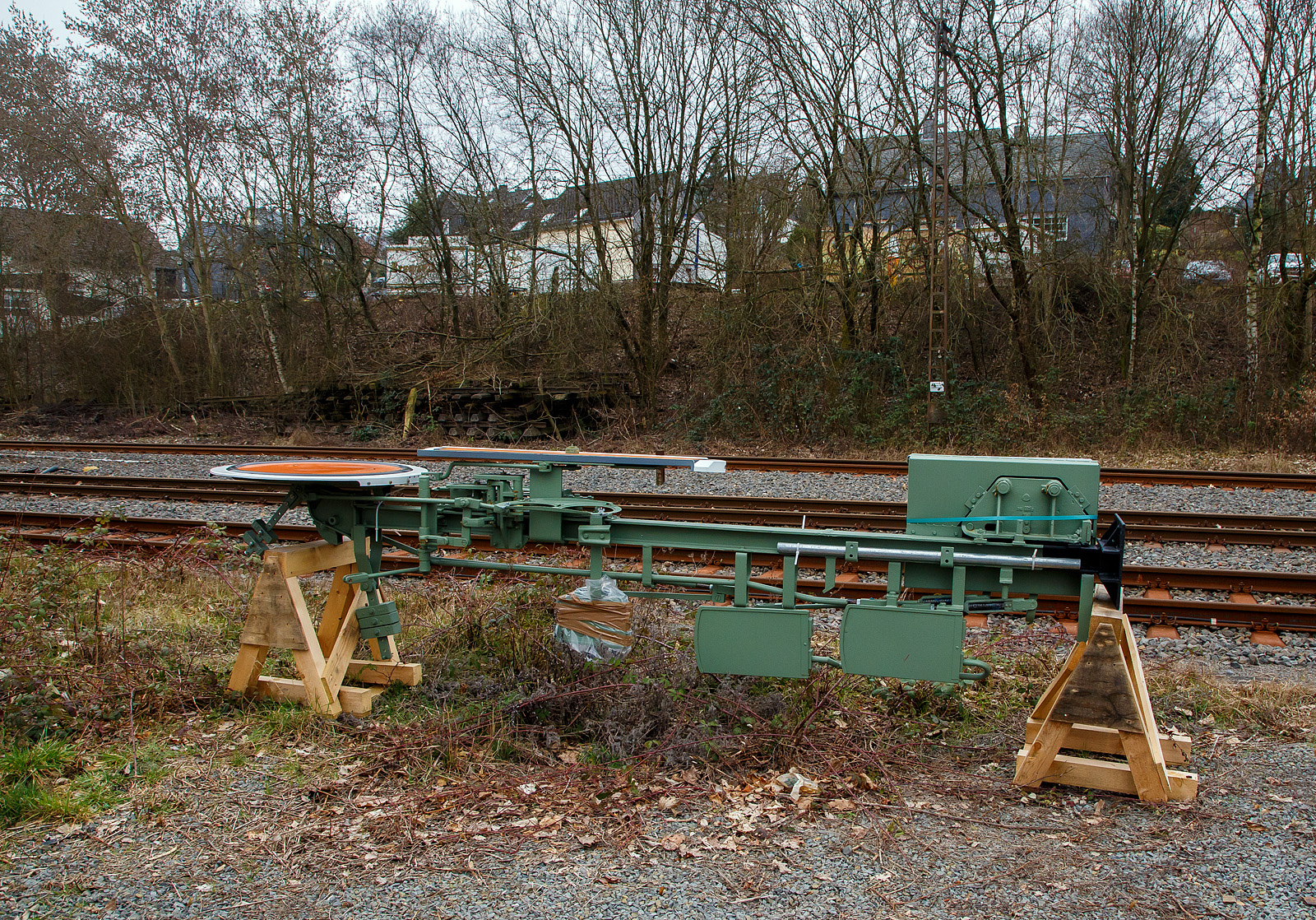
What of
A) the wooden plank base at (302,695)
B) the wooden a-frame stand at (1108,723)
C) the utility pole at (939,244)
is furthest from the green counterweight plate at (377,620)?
the utility pole at (939,244)

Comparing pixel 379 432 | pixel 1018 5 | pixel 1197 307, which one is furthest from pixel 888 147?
pixel 379 432

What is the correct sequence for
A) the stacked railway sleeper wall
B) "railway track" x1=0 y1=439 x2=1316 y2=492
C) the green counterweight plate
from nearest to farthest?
the green counterweight plate
"railway track" x1=0 y1=439 x2=1316 y2=492
the stacked railway sleeper wall

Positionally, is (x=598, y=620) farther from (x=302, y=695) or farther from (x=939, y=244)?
(x=939, y=244)

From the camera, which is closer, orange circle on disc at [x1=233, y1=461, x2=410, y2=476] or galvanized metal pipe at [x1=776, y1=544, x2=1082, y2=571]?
galvanized metal pipe at [x1=776, y1=544, x2=1082, y2=571]

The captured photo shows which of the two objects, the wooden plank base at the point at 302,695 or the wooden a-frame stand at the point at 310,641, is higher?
the wooden a-frame stand at the point at 310,641

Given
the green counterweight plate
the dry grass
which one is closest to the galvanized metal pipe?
the dry grass

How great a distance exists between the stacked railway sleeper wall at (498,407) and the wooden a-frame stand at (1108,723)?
1659cm

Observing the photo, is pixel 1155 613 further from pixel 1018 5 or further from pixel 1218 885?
pixel 1018 5

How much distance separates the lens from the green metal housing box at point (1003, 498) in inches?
144

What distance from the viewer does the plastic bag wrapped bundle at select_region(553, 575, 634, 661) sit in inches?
171

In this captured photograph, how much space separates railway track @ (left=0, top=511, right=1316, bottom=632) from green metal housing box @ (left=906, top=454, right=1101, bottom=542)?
152cm

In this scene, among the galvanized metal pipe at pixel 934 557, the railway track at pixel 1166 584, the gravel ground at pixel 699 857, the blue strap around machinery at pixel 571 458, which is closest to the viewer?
the gravel ground at pixel 699 857

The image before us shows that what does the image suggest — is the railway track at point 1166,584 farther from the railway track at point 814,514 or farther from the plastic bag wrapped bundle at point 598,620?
the plastic bag wrapped bundle at point 598,620

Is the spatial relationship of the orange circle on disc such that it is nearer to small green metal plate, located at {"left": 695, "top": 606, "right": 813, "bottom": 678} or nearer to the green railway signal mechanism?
the green railway signal mechanism
